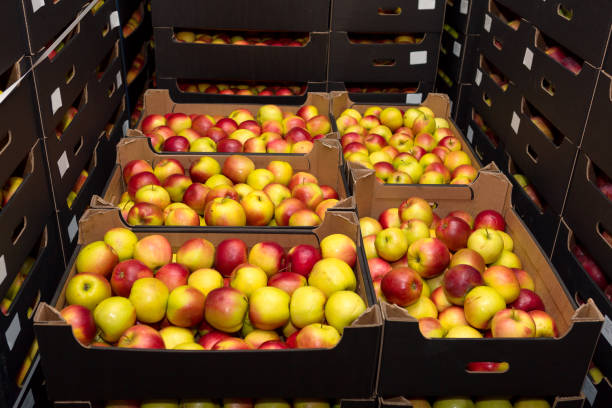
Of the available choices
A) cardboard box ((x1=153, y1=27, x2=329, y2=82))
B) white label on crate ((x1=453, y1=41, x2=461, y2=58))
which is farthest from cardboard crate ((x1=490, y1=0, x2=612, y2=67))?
cardboard box ((x1=153, y1=27, x2=329, y2=82))

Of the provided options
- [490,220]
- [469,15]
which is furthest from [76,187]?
[469,15]

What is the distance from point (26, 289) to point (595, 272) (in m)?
1.92

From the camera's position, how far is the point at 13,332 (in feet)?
5.71

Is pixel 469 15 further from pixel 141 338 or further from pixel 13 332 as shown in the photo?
pixel 13 332

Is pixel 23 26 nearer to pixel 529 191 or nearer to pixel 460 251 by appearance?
pixel 460 251

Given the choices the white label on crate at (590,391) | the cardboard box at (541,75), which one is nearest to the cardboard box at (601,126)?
the cardboard box at (541,75)

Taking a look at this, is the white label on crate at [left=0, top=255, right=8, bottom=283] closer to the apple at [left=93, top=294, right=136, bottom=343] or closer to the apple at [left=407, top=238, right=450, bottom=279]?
the apple at [left=93, top=294, right=136, bottom=343]

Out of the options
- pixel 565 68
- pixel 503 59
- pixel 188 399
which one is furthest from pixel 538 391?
pixel 503 59

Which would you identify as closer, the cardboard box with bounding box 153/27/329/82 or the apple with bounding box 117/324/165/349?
the apple with bounding box 117/324/165/349

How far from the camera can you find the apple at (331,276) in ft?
5.44

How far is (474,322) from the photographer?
5.42 ft

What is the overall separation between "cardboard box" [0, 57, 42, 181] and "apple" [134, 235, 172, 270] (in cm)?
43

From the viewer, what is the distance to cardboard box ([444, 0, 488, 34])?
3227 millimetres

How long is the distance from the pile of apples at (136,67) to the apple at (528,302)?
263 centimetres
